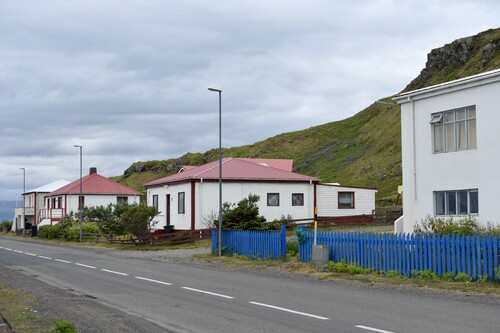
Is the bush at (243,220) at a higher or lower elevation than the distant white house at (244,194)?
lower

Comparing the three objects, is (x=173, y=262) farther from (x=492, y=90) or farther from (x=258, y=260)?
(x=492, y=90)

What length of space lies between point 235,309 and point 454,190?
1328cm

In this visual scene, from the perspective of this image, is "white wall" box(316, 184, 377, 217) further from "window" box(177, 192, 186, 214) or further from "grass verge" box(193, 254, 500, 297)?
"grass verge" box(193, 254, 500, 297)

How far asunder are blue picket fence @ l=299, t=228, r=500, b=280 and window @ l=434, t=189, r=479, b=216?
3.07m

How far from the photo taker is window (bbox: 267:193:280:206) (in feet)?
146

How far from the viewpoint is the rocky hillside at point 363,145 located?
9588cm

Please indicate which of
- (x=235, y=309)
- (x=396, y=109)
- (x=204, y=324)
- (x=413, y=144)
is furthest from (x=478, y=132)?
(x=396, y=109)

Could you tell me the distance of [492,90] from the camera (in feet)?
72.2

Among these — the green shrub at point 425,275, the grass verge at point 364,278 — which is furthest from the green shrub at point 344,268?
the green shrub at point 425,275

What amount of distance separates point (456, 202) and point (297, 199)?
22.2 meters

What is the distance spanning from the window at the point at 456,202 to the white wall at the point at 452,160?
242 mm

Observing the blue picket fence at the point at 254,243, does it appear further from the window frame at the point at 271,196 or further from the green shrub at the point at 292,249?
the window frame at the point at 271,196

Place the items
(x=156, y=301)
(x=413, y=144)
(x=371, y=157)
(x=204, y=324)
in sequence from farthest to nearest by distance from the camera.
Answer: (x=371, y=157)
(x=413, y=144)
(x=156, y=301)
(x=204, y=324)

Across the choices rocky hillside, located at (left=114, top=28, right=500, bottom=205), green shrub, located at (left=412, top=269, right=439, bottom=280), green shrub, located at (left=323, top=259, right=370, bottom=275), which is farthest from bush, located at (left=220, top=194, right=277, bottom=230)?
rocky hillside, located at (left=114, top=28, right=500, bottom=205)
